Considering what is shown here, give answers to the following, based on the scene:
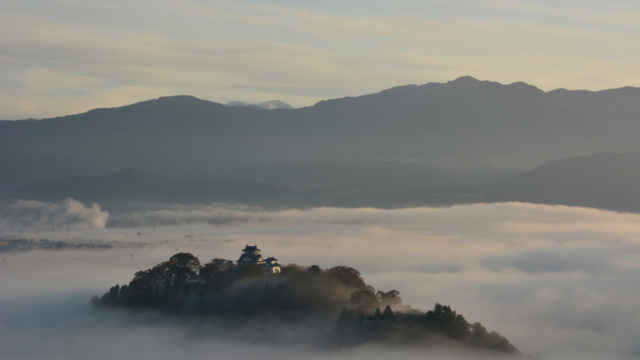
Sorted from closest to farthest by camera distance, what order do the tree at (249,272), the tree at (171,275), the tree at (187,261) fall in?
the tree at (249,272), the tree at (171,275), the tree at (187,261)

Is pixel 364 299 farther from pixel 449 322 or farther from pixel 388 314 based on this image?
pixel 449 322

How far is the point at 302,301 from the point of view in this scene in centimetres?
14838

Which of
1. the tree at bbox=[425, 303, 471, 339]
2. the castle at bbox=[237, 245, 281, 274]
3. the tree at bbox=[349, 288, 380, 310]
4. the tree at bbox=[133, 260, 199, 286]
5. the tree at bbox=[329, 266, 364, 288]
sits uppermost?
the castle at bbox=[237, 245, 281, 274]

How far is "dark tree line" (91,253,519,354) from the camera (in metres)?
138

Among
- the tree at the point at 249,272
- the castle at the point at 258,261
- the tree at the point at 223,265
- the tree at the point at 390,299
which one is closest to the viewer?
the tree at the point at 390,299

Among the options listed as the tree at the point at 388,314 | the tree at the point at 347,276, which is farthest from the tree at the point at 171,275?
the tree at the point at 388,314

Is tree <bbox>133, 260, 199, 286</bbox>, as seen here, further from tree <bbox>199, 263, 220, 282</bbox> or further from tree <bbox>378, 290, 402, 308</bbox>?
tree <bbox>378, 290, 402, 308</bbox>

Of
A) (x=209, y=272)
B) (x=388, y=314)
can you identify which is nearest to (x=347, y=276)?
(x=388, y=314)

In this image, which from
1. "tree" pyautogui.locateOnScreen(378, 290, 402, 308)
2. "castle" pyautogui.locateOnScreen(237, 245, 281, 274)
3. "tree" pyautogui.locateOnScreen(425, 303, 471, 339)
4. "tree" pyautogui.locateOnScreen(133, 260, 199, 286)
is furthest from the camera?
"tree" pyautogui.locateOnScreen(133, 260, 199, 286)

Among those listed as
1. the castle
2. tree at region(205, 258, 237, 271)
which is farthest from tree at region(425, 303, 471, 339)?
tree at region(205, 258, 237, 271)

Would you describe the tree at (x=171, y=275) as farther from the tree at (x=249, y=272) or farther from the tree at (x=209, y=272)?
the tree at (x=249, y=272)

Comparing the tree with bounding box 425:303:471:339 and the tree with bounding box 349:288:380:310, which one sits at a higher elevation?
the tree with bounding box 349:288:380:310

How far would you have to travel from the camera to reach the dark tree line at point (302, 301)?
13838 centimetres

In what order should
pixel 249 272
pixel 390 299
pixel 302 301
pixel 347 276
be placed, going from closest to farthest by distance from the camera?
pixel 302 301 < pixel 390 299 < pixel 249 272 < pixel 347 276
